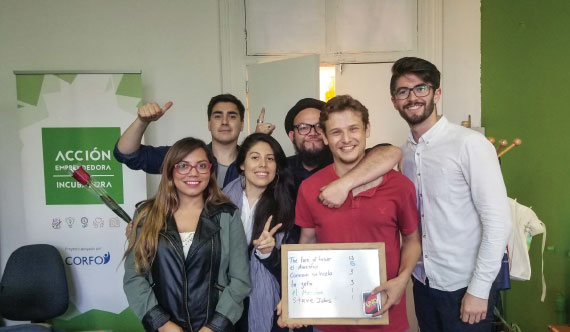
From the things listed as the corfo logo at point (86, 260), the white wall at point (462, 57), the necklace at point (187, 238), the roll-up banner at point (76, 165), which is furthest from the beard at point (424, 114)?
the corfo logo at point (86, 260)

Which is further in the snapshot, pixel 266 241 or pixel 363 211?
pixel 266 241

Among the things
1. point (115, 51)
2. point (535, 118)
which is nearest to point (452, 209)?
point (535, 118)

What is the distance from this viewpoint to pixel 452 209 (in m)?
1.90

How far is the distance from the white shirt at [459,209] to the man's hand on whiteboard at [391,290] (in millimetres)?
380

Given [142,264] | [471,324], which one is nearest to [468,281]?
[471,324]

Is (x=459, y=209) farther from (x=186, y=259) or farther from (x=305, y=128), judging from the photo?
(x=186, y=259)

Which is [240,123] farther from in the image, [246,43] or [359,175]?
[246,43]

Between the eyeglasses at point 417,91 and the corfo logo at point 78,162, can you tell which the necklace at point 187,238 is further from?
the corfo logo at point 78,162

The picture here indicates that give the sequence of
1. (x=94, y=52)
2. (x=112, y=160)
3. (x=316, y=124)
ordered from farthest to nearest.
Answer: (x=94, y=52), (x=112, y=160), (x=316, y=124)

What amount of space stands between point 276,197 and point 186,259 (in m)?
0.57

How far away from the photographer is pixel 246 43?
4207 millimetres

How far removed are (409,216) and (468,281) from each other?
1.63 feet

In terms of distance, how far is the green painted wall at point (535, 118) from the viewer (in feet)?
8.88

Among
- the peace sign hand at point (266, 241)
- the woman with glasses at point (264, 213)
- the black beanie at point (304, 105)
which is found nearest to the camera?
the peace sign hand at point (266, 241)
